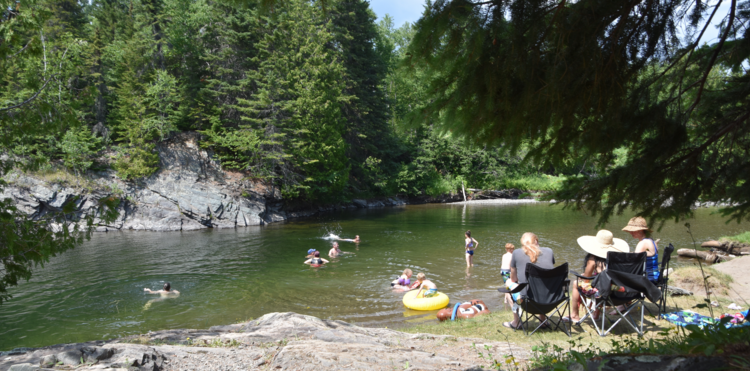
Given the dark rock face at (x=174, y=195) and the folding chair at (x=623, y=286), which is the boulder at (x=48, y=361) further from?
the dark rock face at (x=174, y=195)

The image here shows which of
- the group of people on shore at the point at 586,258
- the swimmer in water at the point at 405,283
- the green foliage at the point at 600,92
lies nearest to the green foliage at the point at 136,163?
the swimmer in water at the point at 405,283

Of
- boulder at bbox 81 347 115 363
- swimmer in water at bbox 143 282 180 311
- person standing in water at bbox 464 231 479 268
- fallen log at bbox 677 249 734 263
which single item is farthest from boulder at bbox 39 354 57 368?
fallen log at bbox 677 249 734 263

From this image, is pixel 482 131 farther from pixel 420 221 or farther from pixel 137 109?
pixel 137 109

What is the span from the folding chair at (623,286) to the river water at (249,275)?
1227 mm

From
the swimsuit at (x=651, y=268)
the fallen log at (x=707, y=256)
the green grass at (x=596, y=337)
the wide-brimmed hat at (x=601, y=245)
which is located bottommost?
the fallen log at (x=707, y=256)

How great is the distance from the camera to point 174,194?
26172 millimetres

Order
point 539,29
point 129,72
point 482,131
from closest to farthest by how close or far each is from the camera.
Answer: point 539,29 < point 482,131 < point 129,72

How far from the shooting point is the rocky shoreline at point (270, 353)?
4.12 m

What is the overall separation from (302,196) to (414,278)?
2014 centimetres

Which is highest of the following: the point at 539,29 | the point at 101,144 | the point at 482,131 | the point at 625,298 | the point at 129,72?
the point at 129,72

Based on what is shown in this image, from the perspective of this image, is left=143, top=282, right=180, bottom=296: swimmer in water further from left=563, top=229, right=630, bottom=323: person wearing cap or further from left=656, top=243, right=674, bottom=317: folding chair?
left=656, top=243, right=674, bottom=317: folding chair

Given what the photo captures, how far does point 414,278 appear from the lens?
1302cm

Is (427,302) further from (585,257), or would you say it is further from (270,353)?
(270,353)

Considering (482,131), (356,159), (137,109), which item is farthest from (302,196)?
(482,131)
